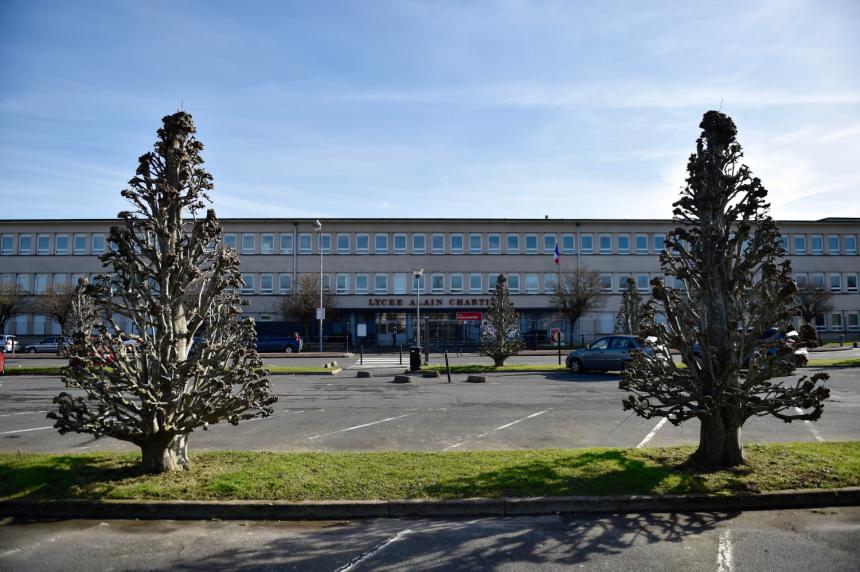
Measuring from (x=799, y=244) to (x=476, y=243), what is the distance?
29.8 meters

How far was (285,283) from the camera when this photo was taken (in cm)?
5262

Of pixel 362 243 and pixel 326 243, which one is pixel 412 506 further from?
pixel 326 243

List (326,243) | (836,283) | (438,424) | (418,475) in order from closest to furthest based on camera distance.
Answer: (418,475) → (438,424) → (326,243) → (836,283)

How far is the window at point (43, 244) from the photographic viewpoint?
5312cm

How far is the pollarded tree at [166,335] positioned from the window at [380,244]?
45.5 meters

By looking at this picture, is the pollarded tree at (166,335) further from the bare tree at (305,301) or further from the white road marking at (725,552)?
the bare tree at (305,301)

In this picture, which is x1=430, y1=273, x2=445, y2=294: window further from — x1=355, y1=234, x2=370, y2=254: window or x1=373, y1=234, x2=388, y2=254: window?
x1=355, y1=234, x2=370, y2=254: window

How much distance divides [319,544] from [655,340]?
525 centimetres

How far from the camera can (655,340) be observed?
332 inches

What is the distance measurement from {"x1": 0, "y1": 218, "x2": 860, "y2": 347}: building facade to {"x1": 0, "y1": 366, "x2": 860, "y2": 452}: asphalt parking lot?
33702 millimetres

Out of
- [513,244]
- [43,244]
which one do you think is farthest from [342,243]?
[43,244]

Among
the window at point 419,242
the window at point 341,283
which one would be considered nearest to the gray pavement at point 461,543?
the window at point 341,283

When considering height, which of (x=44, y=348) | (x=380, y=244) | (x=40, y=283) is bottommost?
(x=44, y=348)

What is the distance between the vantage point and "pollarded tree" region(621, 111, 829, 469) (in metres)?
7.76
